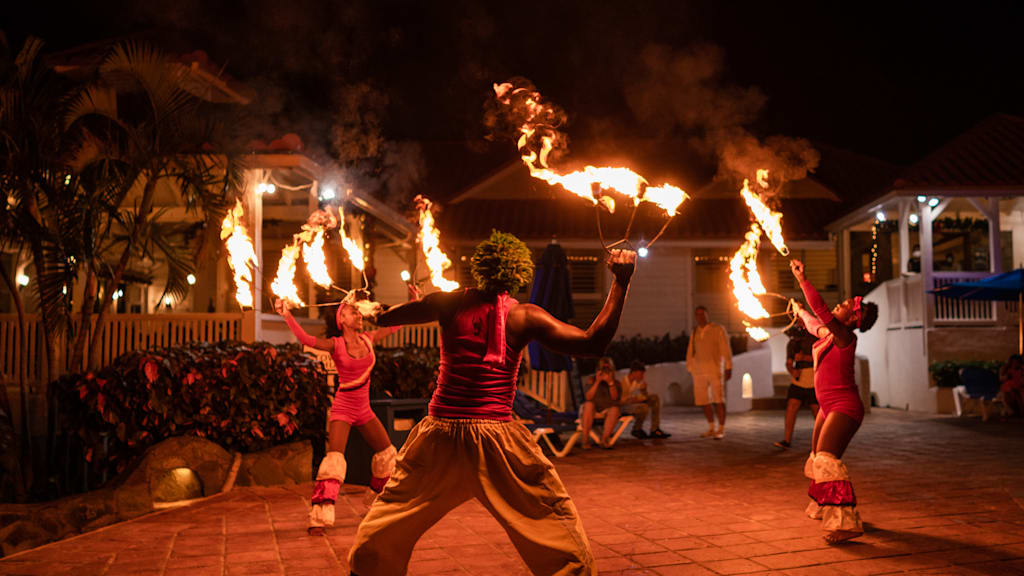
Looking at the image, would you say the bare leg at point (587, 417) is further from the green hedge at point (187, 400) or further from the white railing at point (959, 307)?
the white railing at point (959, 307)

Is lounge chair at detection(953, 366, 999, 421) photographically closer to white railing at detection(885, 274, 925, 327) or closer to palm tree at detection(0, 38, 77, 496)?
white railing at detection(885, 274, 925, 327)

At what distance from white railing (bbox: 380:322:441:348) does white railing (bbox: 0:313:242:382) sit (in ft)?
7.08

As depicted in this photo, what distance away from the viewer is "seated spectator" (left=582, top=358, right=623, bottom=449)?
1155 cm

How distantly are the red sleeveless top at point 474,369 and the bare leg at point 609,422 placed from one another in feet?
24.7

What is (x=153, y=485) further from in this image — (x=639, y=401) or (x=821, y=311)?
(x=639, y=401)

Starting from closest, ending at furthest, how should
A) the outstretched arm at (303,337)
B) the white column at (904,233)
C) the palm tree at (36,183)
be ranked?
the outstretched arm at (303,337)
the palm tree at (36,183)
the white column at (904,233)

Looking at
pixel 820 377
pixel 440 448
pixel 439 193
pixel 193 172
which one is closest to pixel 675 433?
pixel 820 377

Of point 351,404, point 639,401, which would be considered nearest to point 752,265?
point 351,404

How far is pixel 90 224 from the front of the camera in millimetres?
9336

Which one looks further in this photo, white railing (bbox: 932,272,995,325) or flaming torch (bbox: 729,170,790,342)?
white railing (bbox: 932,272,995,325)

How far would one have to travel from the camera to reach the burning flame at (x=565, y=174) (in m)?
4.34

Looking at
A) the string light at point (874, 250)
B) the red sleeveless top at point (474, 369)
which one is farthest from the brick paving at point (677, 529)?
the string light at point (874, 250)

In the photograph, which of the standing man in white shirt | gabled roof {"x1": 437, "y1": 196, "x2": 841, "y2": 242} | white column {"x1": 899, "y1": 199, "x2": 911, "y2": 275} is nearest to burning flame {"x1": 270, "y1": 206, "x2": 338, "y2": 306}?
the standing man in white shirt

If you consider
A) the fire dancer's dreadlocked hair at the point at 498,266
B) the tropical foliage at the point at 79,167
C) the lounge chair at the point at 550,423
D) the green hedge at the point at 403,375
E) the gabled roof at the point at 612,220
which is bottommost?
the lounge chair at the point at 550,423
